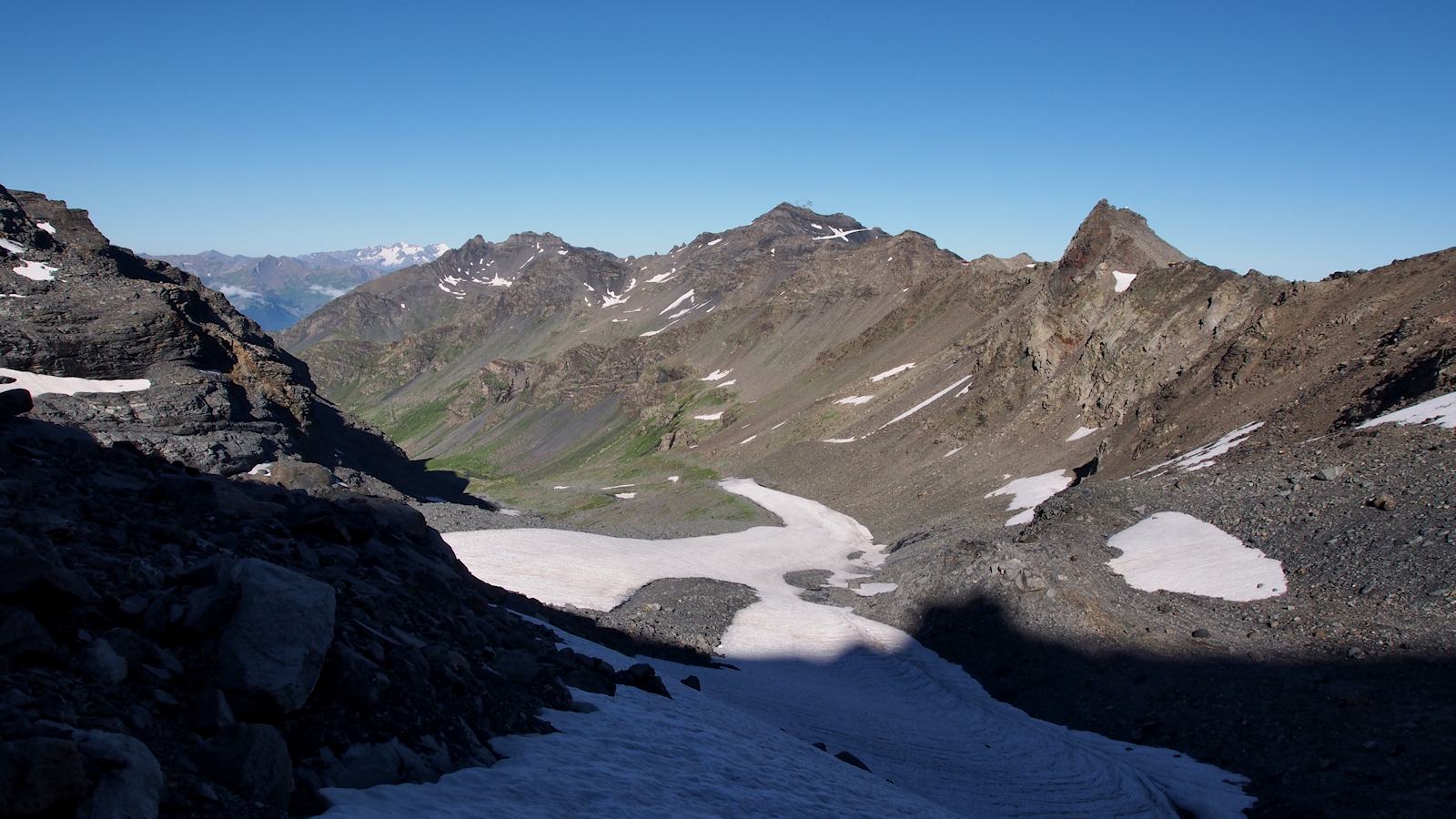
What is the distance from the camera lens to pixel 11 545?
764 centimetres

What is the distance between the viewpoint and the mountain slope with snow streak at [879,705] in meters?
16.5

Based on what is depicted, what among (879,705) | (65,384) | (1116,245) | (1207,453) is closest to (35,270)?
(65,384)

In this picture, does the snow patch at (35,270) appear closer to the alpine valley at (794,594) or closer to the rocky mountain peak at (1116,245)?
the alpine valley at (794,594)

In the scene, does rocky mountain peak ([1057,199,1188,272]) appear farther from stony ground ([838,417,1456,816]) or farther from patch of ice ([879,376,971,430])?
stony ground ([838,417,1456,816])

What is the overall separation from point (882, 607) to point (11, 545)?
29354 millimetres

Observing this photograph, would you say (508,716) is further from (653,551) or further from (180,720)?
(653,551)

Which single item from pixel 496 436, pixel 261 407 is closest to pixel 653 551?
pixel 261 407

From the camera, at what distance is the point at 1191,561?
97.8 feet

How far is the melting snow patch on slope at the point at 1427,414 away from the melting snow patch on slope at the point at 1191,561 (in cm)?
761

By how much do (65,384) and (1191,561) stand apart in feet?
152

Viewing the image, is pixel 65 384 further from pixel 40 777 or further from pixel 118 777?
pixel 40 777

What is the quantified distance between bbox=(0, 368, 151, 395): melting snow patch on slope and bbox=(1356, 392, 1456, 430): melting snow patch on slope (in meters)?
51.9

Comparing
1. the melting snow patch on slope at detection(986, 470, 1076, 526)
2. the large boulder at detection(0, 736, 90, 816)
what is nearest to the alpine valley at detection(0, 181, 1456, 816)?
the large boulder at detection(0, 736, 90, 816)

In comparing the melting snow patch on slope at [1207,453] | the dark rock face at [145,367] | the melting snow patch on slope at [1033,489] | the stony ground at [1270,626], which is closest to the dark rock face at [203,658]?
the stony ground at [1270,626]
